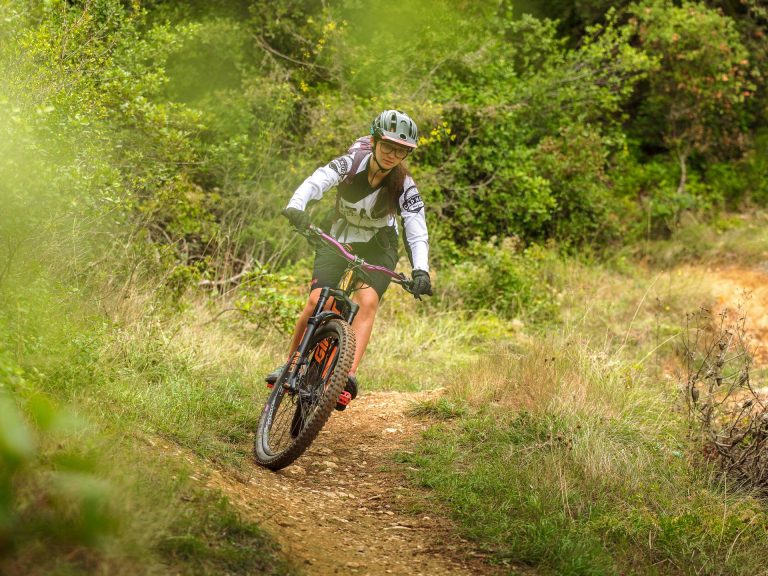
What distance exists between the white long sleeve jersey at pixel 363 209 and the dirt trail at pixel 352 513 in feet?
4.44

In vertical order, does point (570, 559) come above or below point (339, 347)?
below

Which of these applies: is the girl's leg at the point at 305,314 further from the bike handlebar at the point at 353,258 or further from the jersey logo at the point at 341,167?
the jersey logo at the point at 341,167

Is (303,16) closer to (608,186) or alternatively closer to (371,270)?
(608,186)

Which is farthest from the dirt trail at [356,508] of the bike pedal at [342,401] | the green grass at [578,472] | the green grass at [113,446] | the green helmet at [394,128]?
the green helmet at [394,128]

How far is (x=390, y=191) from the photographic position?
18.6 ft

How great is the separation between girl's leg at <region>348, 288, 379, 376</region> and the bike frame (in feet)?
0.42

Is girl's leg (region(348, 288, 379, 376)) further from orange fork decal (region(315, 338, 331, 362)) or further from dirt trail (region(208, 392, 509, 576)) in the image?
dirt trail (region(208, 392, 509, 576))

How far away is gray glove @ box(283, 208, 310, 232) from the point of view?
16.9 ft

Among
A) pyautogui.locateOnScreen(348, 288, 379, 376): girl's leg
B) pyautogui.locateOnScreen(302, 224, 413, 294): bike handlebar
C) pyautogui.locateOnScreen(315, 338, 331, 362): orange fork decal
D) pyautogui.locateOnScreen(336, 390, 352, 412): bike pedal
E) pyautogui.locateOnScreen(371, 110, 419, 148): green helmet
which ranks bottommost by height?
pyautogui.locateOnScreen(336, 390, 352, 412): bike pedal

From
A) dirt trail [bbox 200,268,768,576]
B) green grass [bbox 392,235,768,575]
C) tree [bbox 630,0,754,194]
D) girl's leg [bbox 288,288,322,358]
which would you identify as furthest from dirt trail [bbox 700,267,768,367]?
girl's leg [bbox 288,288,322,358]

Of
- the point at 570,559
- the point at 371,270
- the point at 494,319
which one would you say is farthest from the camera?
the point at 494,319

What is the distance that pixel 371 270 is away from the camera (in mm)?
5398

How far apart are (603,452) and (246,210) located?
6.56 meters

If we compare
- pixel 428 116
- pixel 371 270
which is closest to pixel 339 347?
pixel 371 270
